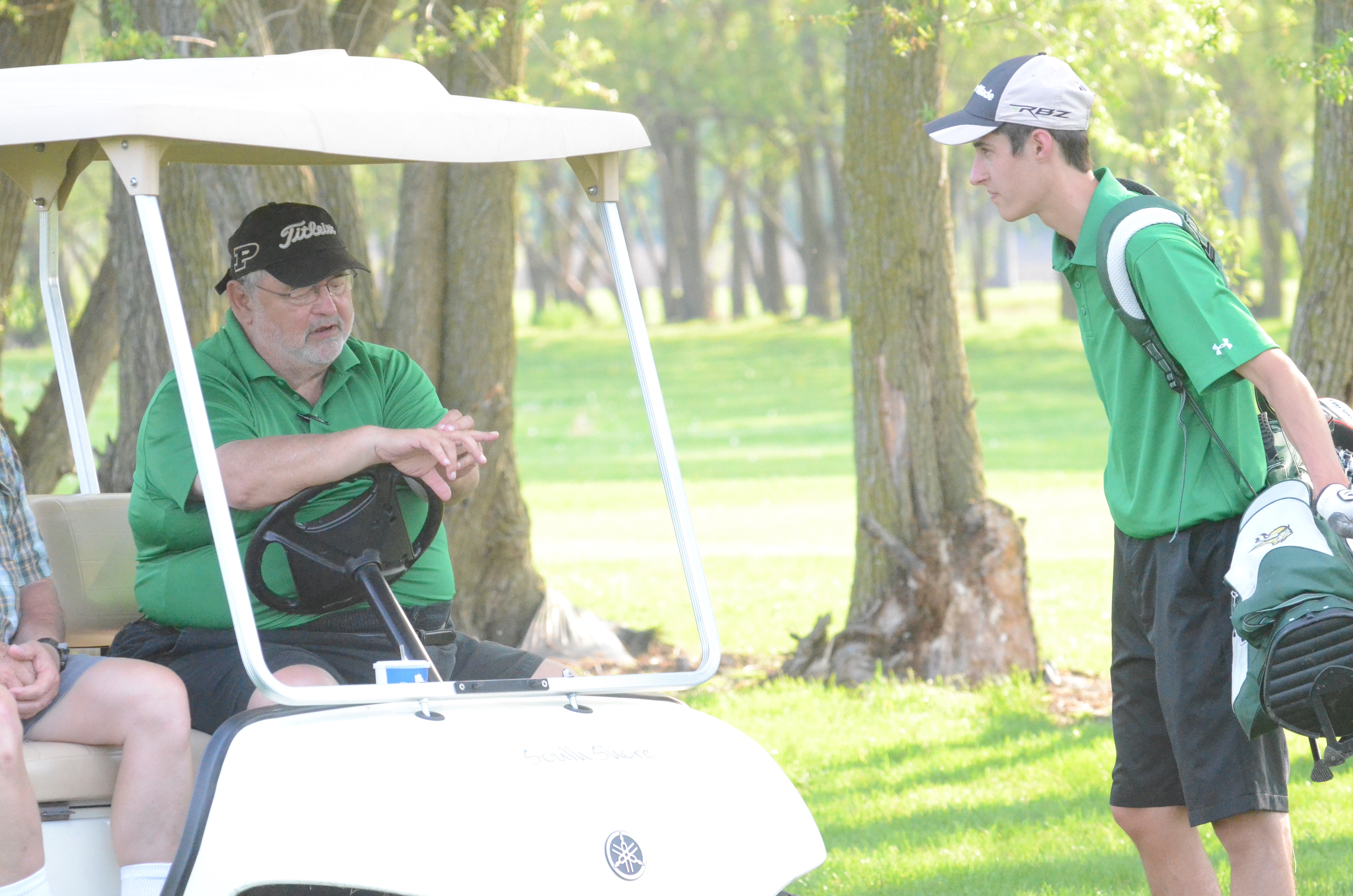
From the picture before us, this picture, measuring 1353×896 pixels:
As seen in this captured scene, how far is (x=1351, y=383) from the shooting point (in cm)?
597

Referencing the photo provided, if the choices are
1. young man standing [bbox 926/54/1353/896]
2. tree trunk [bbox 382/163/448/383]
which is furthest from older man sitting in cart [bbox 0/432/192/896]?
tree trunk [bbox 382/163/448/383]

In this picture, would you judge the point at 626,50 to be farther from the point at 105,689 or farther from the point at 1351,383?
the point at 105,689

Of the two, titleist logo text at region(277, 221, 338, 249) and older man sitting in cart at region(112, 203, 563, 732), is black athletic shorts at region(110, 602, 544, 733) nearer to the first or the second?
older man sitting in cart at region(112, 203, 563, 732)

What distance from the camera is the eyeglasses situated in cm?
343

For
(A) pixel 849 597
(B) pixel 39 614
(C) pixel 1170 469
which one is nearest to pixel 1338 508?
(C) pixel 1170 469

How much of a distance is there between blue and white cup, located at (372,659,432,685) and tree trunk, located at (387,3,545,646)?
4497 mm

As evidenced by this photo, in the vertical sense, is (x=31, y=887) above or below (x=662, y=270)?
above

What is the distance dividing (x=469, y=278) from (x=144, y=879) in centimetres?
505

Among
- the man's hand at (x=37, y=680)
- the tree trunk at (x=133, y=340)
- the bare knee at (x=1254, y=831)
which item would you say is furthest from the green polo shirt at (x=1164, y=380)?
the tree trunk at (x=133, y=340)

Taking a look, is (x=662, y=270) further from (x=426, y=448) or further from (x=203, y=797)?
(x=203, y=797)

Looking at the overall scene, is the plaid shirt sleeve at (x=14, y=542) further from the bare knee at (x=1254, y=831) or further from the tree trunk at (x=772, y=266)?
the tree trunk at (x=772, y=266)

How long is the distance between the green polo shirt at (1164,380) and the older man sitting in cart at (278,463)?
1.23m

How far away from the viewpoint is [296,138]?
109 inches

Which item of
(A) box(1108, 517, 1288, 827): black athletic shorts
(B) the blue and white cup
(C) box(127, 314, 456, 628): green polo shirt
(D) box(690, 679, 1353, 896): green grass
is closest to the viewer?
(B) the blue and white cup
